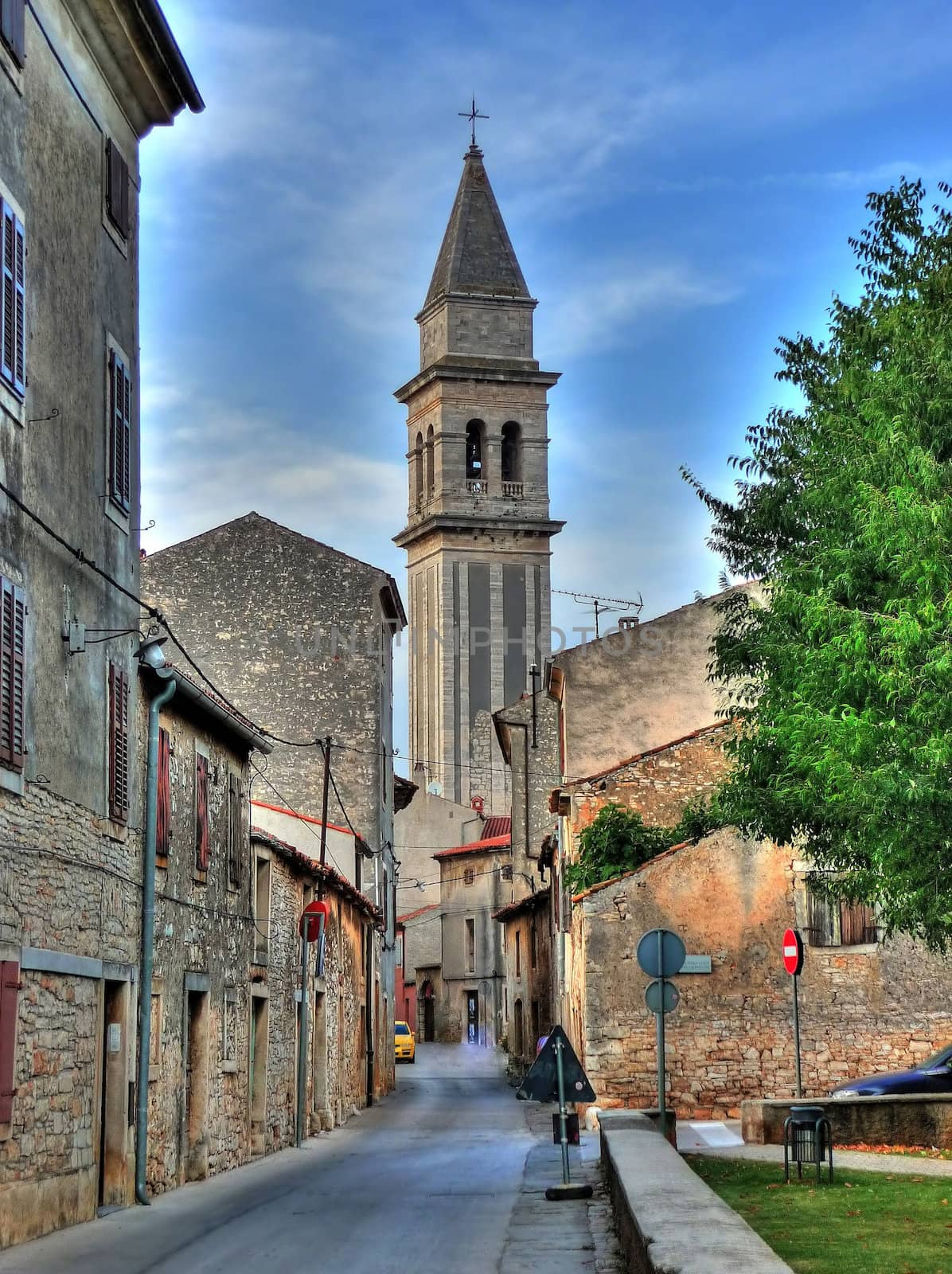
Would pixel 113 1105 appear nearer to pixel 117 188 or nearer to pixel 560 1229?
pixel 560 1229

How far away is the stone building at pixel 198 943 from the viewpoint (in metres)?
16.6

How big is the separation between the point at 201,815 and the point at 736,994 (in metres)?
9.78

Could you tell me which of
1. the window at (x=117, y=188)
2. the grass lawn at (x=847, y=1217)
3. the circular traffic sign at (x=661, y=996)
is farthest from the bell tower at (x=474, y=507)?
the grass lawn at (x=847, y=1217)

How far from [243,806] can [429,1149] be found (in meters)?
5.00

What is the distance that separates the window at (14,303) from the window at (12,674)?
1.61m

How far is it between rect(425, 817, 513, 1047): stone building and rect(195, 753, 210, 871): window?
43.3 metres

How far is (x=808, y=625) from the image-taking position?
1562 centimetres

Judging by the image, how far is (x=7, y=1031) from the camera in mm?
11742

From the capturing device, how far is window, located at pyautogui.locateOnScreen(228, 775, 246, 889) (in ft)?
67.7

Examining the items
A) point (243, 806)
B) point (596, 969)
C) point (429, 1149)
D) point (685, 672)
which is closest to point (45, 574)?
point (243, 806)

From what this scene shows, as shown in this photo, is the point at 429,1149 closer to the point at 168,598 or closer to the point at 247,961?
the point at 247,961

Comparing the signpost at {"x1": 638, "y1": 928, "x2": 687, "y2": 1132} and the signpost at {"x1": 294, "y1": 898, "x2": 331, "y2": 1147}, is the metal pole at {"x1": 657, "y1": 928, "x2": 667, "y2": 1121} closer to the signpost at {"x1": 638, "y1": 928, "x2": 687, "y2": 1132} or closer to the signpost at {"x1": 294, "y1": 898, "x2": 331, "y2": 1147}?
the signpost at {"x1": 638, "y1": 928, "x2": 687, "y2": 1132}

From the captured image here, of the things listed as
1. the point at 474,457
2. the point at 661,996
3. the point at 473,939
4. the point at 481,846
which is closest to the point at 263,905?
the point at 661,996

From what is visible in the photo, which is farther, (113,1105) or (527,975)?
(527,975)
